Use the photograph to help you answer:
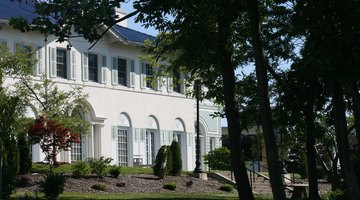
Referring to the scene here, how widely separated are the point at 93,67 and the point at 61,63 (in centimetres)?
266

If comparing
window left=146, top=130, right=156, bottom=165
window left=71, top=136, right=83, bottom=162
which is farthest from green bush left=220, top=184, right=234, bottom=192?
window left=146, top=130, right=156, bottom=165

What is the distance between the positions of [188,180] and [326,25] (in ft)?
65.0

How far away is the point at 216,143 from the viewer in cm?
5216

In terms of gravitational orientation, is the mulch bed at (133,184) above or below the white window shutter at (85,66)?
below

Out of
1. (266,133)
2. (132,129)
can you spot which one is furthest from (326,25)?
(132,129)

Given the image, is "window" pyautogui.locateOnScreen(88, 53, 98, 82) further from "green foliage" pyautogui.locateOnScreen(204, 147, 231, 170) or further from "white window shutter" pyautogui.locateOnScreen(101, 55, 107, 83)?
"green foliage" pyautogui.locateOnScreen(204, 147, 231, 170)

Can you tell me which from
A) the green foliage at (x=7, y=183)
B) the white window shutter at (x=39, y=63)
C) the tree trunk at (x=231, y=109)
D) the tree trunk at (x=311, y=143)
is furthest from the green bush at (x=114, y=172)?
the tree trunk at (x=231, y=109)

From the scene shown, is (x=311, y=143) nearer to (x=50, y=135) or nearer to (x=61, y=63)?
(x=50, y=135)

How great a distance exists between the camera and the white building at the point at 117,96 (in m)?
38.6

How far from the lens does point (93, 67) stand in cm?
4222

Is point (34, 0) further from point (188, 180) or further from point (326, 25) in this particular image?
point (188, 180)

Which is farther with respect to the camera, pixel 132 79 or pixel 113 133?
pixel 132 79

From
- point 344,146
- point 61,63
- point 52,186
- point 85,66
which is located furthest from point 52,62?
point 344,146

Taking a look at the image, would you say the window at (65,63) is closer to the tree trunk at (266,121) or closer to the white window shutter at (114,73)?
the white window shutter at (114,73)
